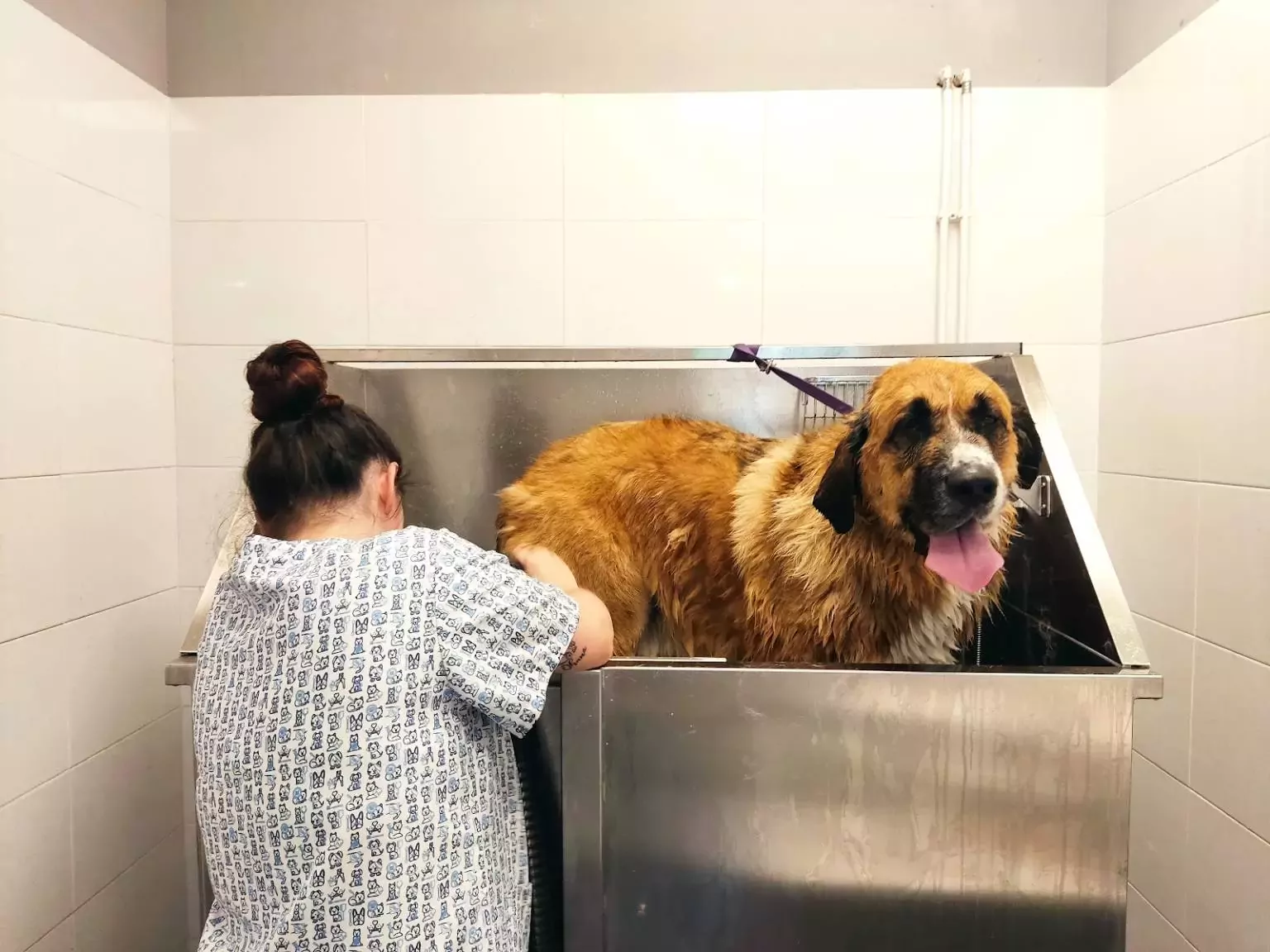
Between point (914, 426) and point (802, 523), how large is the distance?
0.63 ft

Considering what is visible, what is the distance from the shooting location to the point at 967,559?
888 millimetres

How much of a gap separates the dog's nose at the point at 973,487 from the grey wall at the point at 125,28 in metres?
1.73

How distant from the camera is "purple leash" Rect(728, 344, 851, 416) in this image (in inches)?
Result: 47.9

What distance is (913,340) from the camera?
170 centimetres

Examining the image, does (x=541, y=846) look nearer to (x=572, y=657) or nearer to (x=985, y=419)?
(x=572, y=657)

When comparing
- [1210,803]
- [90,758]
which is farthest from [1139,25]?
[90,758]

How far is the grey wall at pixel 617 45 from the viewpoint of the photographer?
1.66 meters

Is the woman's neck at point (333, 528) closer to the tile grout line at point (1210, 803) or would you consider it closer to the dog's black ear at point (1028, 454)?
the dog's black ear at point (1028, 454)

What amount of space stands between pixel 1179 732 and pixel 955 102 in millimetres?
1338

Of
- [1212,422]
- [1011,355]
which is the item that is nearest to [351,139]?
[1011,355]

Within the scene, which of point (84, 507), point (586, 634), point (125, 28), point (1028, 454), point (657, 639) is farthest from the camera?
point (125, 28)

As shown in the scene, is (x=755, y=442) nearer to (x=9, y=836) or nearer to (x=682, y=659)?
(x=682, y=659)

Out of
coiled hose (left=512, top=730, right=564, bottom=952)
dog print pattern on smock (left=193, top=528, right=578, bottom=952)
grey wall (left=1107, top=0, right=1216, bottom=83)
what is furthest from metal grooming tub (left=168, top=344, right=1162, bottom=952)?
grey wall (left=1107, top=0, right=1216, bottom=83)

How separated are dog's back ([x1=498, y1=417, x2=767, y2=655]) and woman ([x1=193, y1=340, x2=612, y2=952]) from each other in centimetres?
27
